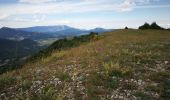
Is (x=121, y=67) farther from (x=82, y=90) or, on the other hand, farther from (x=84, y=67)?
(x=82, y=90)

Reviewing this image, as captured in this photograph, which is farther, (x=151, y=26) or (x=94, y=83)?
(x=151, y=26)

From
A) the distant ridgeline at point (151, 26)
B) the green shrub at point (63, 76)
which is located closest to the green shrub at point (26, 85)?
the green shrub at point (63, 76)

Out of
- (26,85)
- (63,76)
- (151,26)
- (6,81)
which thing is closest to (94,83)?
(63,76)

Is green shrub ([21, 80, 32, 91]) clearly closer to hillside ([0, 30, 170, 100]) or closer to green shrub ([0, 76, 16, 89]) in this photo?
hillside ([0, 30, 170, 100])

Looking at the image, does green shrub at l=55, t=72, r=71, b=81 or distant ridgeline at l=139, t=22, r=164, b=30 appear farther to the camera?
distant ridgeline at l=139, t=22, r=164, b=30

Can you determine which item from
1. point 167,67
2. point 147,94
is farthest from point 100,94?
point 167,67

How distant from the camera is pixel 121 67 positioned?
20062 mm

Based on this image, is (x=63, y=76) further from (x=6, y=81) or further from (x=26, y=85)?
(x=6, y=81)

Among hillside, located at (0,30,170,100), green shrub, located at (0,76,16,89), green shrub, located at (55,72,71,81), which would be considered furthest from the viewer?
green shrub, located at (55,72,71,81)

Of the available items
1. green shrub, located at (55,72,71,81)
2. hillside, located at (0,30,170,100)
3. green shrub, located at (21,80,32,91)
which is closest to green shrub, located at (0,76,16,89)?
hillside, located at (0,30,170,100)

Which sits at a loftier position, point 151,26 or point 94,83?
point 151,26

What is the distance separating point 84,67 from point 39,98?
752 cm

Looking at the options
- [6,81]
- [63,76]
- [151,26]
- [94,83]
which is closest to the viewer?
[94,83]

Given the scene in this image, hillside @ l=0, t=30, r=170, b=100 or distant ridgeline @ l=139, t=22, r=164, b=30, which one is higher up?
distant ridgeline @ l=139, t=22, r=164, b=30
